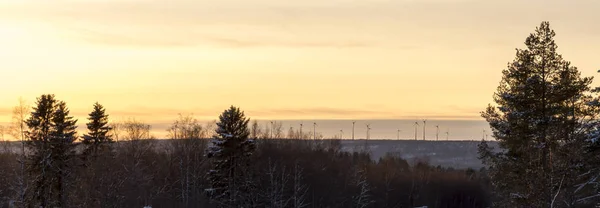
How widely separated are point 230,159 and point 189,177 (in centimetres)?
2100

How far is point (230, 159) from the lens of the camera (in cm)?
7125

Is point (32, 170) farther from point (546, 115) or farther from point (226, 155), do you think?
point (546, 115)

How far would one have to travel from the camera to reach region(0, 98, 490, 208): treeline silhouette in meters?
65.1

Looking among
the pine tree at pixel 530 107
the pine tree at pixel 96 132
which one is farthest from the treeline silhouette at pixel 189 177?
the pine tree at pixel 530 107

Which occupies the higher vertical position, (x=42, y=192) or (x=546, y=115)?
(x=546, y=115)

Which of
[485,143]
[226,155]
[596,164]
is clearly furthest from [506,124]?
[226,155]

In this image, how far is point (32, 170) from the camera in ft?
211

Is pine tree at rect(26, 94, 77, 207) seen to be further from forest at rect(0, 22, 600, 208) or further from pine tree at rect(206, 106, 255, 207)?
pine tree at rect(206, 106, 255, 207)

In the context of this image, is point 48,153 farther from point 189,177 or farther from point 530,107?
point 530,107

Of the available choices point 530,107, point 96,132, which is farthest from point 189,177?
point 530,107

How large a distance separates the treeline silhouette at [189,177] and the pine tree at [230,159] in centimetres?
62

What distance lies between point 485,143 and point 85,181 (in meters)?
41.0

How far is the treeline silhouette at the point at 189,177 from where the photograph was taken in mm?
65125

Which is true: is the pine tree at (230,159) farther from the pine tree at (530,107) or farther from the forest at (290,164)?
the pine tree at (530,107)
